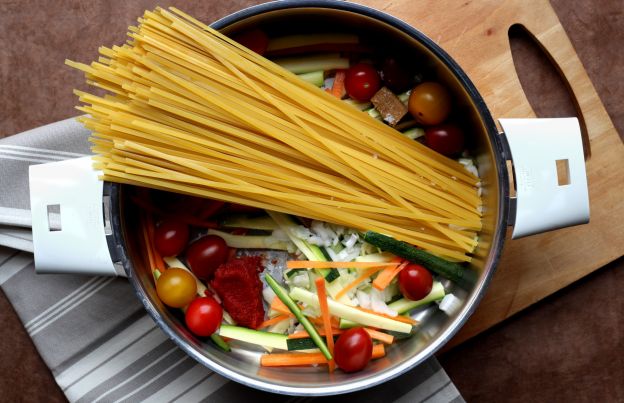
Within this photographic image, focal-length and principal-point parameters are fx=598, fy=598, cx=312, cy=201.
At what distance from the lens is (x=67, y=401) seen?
5.41ft

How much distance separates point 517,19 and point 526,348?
0.87 m

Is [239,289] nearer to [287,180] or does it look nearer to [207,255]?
[207,255]

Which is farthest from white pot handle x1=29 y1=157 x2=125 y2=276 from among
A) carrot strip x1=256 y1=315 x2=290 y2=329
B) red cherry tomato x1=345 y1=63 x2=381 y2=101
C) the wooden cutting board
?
the wooden cutting board

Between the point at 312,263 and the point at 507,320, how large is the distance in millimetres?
588

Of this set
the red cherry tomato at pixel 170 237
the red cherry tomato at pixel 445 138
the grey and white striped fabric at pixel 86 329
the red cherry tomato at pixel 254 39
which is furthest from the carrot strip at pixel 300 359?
the red cherry tomato at pixel 254 39

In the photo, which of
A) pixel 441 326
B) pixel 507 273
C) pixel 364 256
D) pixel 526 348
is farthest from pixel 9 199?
pixel 526 348

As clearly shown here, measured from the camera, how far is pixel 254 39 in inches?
55.2

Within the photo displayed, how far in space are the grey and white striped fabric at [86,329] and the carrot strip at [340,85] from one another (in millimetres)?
646

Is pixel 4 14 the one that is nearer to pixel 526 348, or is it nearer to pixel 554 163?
pixel 554 163

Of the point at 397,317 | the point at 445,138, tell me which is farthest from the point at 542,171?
the point at 397,317

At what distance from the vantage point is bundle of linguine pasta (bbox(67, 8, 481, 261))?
128 centimetres

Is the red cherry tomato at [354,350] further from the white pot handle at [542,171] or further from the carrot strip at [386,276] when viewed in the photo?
the white pot handle at [542,171]

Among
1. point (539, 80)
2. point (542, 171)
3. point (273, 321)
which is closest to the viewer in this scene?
point (542, 171)

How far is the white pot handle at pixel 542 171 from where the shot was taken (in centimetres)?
126
